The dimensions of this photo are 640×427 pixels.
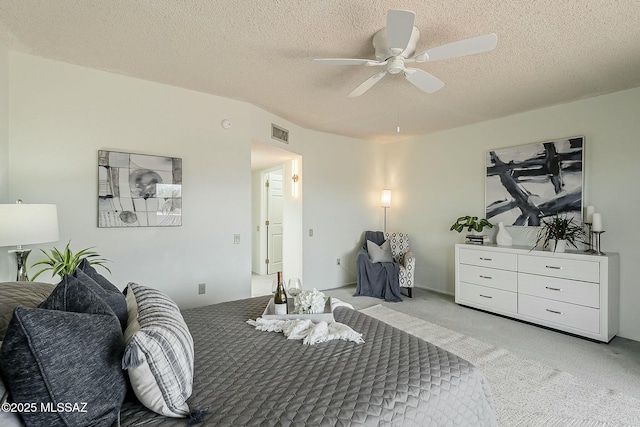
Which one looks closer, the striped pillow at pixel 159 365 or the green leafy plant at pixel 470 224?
the striped pillow at pixel 159 365

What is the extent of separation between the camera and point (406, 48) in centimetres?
197

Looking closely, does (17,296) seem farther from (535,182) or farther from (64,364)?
(535,182)

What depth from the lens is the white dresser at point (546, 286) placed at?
2.85m

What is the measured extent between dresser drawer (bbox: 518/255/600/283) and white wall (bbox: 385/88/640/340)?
19.1 inches

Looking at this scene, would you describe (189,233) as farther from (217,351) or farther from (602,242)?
(602,242)

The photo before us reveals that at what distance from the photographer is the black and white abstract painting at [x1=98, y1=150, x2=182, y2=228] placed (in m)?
2.81

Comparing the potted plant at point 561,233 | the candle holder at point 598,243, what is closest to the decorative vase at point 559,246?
the potted plant at point 561,233

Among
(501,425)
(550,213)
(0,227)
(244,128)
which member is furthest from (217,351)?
(550,213)

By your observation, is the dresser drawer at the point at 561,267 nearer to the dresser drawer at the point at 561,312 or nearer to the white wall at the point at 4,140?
the dresser drawer at the point at 561,312

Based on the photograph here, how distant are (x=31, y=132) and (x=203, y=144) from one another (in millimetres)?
1402

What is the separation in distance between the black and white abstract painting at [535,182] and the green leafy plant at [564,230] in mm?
68

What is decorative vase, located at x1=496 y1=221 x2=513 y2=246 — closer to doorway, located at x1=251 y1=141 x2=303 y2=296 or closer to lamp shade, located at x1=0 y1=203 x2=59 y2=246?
doorway, located at x1=251 y1=141 x2=303 y2=296

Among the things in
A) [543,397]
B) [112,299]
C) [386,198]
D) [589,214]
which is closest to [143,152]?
[112,299]

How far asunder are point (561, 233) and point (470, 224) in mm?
1000
